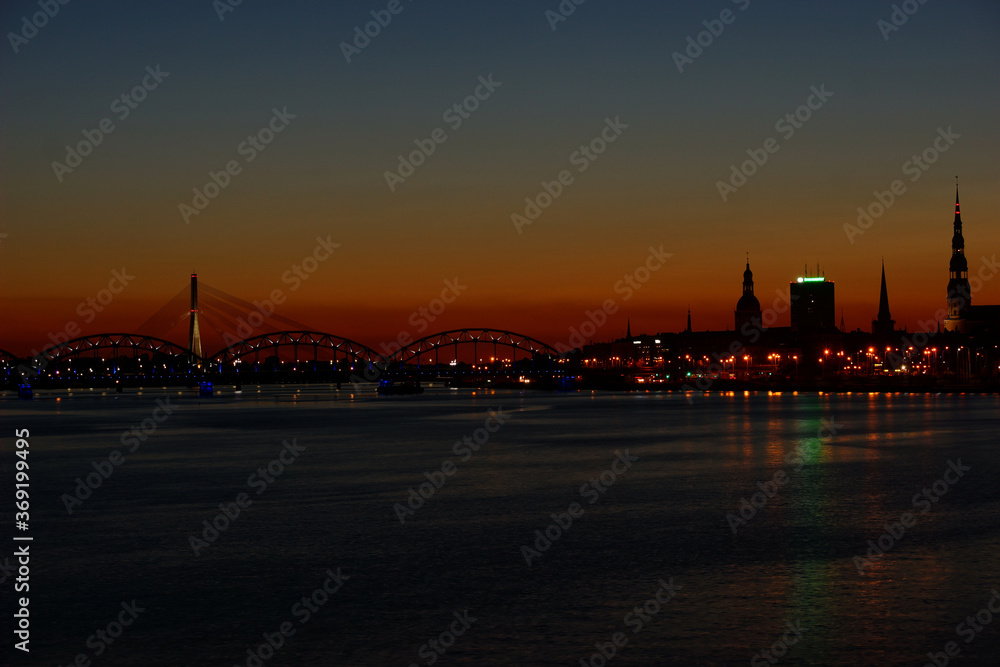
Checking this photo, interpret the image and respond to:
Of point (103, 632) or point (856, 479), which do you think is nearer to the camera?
point (103, 632)

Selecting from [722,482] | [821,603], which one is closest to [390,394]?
[722,482]

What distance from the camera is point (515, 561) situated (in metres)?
15.5

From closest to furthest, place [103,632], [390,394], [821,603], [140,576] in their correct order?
[103,632], [821,603], [140,576], [390,394]

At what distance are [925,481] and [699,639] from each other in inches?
657

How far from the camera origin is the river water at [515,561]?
1102 cm

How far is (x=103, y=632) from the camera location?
1155 cm

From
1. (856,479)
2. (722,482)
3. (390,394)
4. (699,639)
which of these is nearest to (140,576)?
(699,639)

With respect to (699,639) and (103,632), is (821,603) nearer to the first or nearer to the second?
(699,639)

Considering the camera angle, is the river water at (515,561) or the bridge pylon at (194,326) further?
the bridge pylon at (194,326)

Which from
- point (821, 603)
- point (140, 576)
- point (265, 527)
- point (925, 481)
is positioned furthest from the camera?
point (925, 481)

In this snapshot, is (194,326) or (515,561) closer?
(515,561)

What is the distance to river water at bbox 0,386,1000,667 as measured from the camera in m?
11.0

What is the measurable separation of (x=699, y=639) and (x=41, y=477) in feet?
72.9

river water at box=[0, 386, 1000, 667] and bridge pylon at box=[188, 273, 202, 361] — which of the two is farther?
bridge pylon at box=[188, 273, 202, 361]
